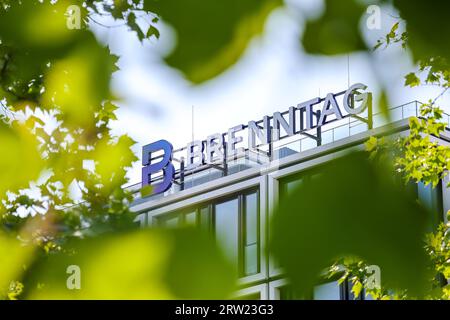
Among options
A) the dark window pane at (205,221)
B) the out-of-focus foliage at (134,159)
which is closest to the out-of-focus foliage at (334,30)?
the out-of-focus foliage at (134,159)

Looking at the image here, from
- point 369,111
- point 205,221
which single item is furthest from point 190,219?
point 369,111

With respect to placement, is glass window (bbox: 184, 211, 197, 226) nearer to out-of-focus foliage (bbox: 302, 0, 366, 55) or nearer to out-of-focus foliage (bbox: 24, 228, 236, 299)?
out-of-focus foliage (bbox: 24, 228, 236, 299)

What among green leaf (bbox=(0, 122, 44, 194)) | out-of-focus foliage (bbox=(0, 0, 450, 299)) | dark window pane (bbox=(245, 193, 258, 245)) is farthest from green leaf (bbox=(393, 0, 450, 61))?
green leaf (bbox=(0, 122, 44, 194))

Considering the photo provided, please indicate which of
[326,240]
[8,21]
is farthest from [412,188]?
[8,21]

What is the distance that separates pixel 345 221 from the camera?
1.41ft

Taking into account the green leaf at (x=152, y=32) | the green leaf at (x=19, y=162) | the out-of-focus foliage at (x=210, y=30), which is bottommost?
the green leaf at (x=19, y=162)

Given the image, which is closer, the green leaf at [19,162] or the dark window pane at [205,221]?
the dark window pane at [205,221]

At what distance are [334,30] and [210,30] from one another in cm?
7

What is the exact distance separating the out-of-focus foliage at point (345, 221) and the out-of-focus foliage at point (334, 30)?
2.4 inches

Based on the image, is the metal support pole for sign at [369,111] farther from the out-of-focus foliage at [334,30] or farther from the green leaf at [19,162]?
the green leaf at [19,162]

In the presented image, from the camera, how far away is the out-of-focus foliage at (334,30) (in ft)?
1.49

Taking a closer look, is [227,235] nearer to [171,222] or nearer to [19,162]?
[171,222]

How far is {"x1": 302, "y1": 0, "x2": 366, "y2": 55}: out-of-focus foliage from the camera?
0.45 metres
